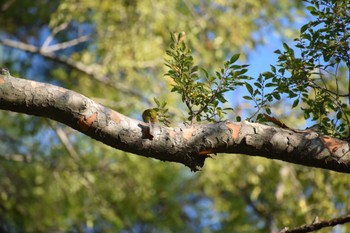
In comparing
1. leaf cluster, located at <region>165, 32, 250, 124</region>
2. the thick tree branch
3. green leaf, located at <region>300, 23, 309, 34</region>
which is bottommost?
the thick tree branch

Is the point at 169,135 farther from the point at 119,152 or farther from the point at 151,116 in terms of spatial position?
the point at 119,152

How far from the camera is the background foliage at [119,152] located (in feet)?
22.4

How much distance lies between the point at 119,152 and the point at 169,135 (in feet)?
17.3

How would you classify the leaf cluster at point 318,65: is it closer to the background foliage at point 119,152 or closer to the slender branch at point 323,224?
the slender branch at point 323,224

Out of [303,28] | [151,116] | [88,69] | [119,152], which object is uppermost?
[88,69]

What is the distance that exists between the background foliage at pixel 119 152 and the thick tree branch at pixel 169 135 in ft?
13.2

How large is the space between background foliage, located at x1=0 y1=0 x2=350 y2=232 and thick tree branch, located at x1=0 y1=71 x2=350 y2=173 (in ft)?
13.2

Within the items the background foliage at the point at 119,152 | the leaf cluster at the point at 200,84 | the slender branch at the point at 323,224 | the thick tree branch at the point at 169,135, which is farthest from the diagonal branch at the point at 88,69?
the slender branch at the point at 323,224

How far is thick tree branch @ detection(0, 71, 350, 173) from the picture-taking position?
6.64ft

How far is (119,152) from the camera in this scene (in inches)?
289

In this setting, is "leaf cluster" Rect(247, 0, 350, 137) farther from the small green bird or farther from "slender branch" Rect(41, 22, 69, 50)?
"slender branch" Rect(41, 22, 69, 50)

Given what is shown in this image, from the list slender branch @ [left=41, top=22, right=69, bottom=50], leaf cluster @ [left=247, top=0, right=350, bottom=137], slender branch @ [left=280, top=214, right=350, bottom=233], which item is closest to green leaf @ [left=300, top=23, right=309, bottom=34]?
leaf cluster @ [left=247, top=0, right=350, bottom=137]

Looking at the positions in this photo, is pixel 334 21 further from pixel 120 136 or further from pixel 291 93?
pixel 120 136

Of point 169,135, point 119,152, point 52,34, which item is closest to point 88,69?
point 52,34
